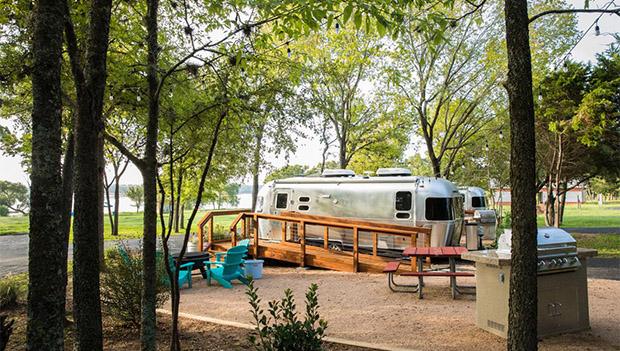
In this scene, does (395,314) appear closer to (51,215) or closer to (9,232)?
(51,215)

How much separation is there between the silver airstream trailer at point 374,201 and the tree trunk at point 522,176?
322 inches

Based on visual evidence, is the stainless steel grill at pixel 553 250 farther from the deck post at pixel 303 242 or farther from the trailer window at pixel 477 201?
the trailer window at pixel 477 201

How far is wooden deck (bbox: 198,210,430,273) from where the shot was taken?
34.4 ft

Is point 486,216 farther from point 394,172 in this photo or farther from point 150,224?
point 150,224

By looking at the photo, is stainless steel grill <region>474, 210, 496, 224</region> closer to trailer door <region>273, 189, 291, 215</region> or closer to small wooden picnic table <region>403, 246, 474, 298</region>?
trailer door <region>273, 189, 291, 215</region>

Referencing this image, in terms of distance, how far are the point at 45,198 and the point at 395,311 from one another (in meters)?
5.44

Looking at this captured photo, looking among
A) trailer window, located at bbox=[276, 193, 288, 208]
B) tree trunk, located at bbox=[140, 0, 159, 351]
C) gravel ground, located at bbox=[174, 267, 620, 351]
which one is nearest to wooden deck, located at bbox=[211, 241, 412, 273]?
gravel ground, located at bbox=[174, 267, 620, 351]

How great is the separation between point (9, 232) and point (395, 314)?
1144 inches

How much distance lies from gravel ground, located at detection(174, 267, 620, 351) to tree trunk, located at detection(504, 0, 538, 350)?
169 cm

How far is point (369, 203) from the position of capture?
1251cm

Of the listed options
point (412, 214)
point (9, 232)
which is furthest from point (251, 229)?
point (9, 232)

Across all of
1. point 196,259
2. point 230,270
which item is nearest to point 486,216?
point 230,270

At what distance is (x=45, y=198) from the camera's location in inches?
99.3

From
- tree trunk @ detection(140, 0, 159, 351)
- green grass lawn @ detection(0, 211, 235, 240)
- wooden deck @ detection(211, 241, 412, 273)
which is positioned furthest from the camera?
green grass lawn @ detection(0, 211, 235, 240)
